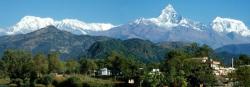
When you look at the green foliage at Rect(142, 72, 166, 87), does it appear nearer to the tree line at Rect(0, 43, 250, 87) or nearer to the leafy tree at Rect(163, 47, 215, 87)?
the tree line at Rect(0, 43, 250, 87)

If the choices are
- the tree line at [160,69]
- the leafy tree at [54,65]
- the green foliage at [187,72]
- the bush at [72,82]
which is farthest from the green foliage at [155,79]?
the leafy tree at [54,65]

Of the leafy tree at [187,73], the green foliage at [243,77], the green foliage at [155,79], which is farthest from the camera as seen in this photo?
the leafy tree at [187,73]

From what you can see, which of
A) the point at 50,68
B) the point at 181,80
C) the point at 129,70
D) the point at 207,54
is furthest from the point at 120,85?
the point at 50,68

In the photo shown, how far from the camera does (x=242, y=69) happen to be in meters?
99.8

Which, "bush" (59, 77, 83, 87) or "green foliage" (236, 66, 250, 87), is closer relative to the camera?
"green foliage" (236, 66, 250, 87)

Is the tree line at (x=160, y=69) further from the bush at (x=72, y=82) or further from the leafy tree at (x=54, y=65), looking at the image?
the bush at (x=72, y=82)

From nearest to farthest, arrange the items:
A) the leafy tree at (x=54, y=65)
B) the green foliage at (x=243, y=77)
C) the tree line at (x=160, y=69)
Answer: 1. the green foliage at (x=243, y=77)
2. the tree line at (x=160, y=69)
3. the leafy tree at (x=54, y=65)

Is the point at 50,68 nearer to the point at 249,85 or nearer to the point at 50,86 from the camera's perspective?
the point at 50,86

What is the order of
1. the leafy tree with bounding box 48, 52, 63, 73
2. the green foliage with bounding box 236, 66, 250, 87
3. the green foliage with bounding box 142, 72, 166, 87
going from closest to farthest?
the green foliage with bounding box 236, 66, 250, 87 → the green foliage with bounding box 142, 72, 166, 87 → the leafy tree with bounding box 48, 52, 63, 73

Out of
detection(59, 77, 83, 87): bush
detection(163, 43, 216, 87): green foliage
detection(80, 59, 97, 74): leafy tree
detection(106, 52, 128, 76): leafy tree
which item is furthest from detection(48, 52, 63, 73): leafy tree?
detection(163, 43, 216, 87): green foliage

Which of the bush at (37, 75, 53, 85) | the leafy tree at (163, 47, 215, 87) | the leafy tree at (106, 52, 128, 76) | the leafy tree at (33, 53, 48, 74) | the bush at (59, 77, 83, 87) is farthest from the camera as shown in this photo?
the leafy tree at (33, 53, 48, 74)

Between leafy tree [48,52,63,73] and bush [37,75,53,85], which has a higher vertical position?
leafy tree [48,52,63,73]

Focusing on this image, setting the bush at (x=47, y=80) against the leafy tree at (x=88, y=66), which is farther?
the leafy tree at (x=88, y=66)

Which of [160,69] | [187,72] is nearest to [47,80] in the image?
[160,69]
